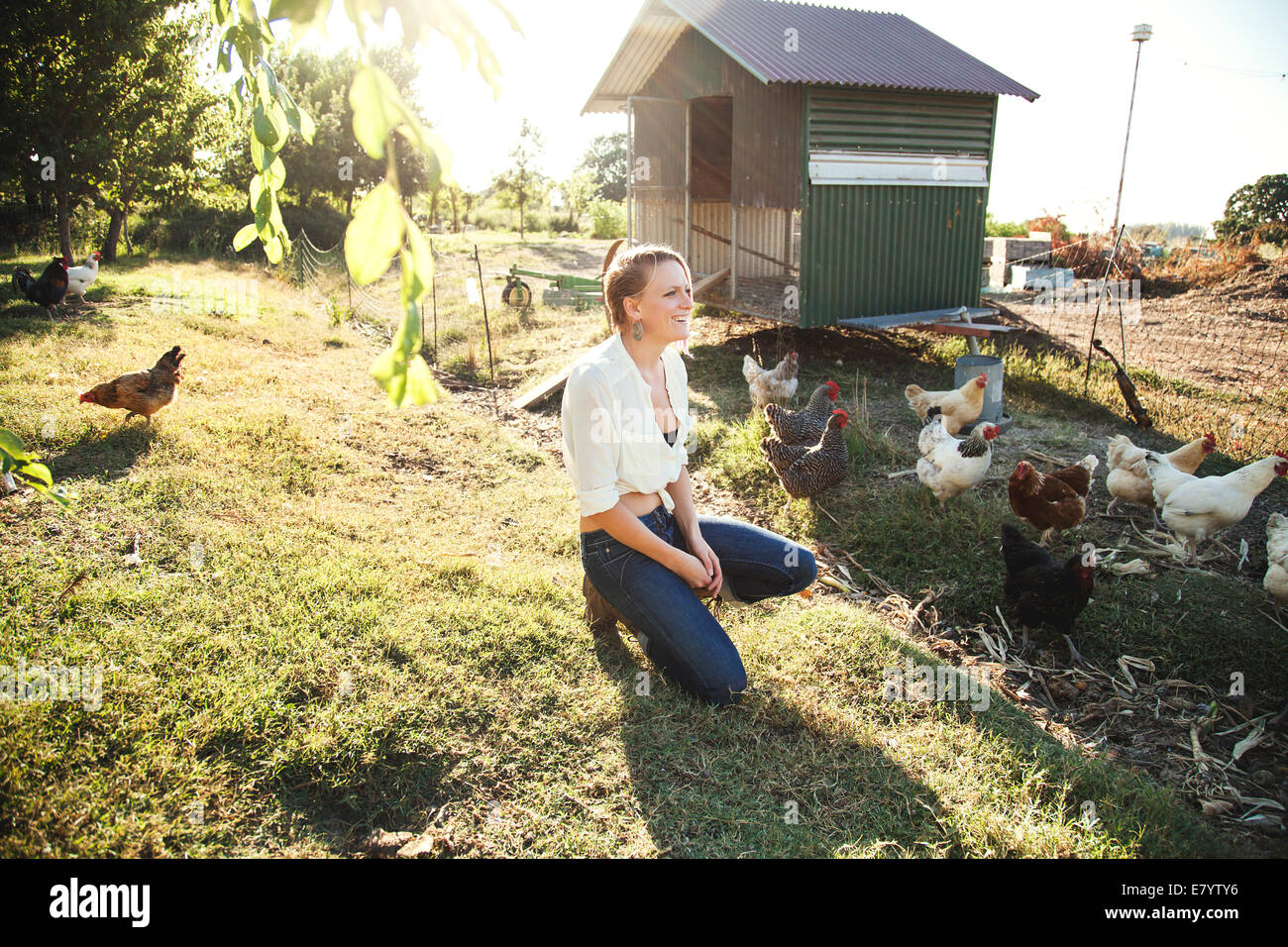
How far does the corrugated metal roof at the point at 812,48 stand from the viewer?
890cm

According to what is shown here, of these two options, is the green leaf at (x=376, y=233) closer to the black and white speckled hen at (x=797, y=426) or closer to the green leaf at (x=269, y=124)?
the green leaf at (x=269, y=124)

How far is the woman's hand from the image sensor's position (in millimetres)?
3369

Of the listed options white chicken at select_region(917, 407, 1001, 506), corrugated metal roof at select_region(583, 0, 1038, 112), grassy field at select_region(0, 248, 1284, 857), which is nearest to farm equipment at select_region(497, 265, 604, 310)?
corrugated metal roof at select_region(583, 0, 1038, 112)

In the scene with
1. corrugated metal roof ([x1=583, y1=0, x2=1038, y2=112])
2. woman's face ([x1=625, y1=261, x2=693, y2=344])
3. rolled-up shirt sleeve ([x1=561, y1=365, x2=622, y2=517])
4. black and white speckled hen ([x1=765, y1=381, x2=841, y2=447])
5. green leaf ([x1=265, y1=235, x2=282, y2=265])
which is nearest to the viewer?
green leaf ([x1=265, y1=235, x2=282, y2=265])

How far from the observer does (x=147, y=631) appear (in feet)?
11.6

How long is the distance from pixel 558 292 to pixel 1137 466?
1095cm

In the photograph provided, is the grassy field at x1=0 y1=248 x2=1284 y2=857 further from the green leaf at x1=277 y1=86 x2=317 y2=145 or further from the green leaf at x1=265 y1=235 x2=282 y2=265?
the green leaf at x1=277 y1=86 x2=317 y2=145

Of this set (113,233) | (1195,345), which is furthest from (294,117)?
(113,233)

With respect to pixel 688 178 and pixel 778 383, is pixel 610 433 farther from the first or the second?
pixel 688 178

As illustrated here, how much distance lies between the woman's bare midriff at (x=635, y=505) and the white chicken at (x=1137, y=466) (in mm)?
3831

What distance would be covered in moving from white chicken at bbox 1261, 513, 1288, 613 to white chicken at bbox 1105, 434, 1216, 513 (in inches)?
35.3

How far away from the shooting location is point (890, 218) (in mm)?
9812

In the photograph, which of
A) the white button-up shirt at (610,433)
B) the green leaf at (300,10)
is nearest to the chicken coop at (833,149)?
the white button-up shirt at (610,433)

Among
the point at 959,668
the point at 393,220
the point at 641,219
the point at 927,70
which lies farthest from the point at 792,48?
the point at 393,220
